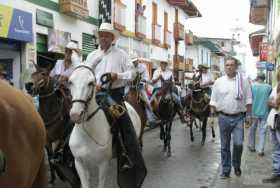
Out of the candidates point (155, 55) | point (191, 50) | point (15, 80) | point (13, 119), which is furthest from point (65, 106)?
point (191, 50)

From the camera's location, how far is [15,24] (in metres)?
13.1

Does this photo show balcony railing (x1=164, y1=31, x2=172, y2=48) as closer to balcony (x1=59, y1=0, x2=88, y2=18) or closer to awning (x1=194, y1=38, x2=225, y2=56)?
balcony (x1=59, y1=0, x2=88, y2=18)

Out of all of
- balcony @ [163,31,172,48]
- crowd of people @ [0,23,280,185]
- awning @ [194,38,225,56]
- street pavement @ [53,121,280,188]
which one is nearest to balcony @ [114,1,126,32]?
street pavement @ [53,121,280,188]

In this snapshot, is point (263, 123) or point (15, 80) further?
point (15, 80)

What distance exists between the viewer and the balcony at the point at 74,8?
16031 millimetres

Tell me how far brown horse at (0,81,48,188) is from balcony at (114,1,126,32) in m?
17.9

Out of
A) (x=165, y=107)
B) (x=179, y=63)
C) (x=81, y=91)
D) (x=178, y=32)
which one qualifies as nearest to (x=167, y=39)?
(x=178, y=32)

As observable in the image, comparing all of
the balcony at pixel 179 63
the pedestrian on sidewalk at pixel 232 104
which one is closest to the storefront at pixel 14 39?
the pedestrian on sidewalk at pixel 232 104

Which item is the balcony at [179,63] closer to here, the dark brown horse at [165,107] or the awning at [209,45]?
the awning at [209,45]

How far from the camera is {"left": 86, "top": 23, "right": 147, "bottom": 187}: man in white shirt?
5.93 metres

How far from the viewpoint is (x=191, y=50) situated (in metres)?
47.2

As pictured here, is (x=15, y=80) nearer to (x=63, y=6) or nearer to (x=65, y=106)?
(x=63, y=6)

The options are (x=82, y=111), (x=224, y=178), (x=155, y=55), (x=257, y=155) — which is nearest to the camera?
(x=82, y=111)

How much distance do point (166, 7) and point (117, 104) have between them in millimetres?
27774
